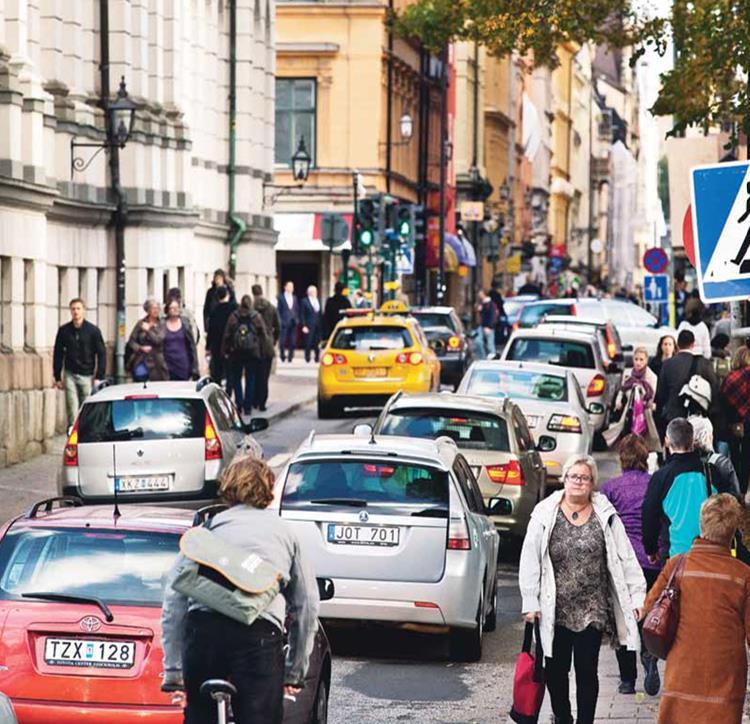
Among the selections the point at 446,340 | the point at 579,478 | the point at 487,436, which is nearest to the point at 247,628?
the point at 579,478

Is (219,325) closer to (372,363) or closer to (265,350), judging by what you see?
(265,350)

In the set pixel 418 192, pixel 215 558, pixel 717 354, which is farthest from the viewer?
pixel 418 192

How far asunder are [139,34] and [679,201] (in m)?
13.7

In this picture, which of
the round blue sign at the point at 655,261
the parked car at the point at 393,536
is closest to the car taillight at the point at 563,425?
the parked car at the point at 393,536

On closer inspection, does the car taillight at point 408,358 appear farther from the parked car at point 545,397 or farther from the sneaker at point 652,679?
the sneaker at point 652,679

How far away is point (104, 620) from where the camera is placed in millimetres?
9906

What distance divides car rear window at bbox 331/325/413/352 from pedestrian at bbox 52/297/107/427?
7788 mm

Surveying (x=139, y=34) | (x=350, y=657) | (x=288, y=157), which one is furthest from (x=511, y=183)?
(x=350, y=657)

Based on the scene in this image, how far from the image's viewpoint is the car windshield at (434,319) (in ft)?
135

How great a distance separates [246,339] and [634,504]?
20.2 metres

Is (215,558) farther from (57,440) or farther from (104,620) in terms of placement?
(57,440)

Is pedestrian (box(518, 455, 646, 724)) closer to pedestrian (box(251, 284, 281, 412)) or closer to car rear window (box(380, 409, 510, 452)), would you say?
car rear window (box(380, 409, 510, 452))

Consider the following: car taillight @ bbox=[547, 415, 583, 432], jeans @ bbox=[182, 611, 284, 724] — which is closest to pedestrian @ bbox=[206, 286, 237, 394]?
car taillight @ bbox=[547, 415, 583, 432]

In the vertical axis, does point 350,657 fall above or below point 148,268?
below
